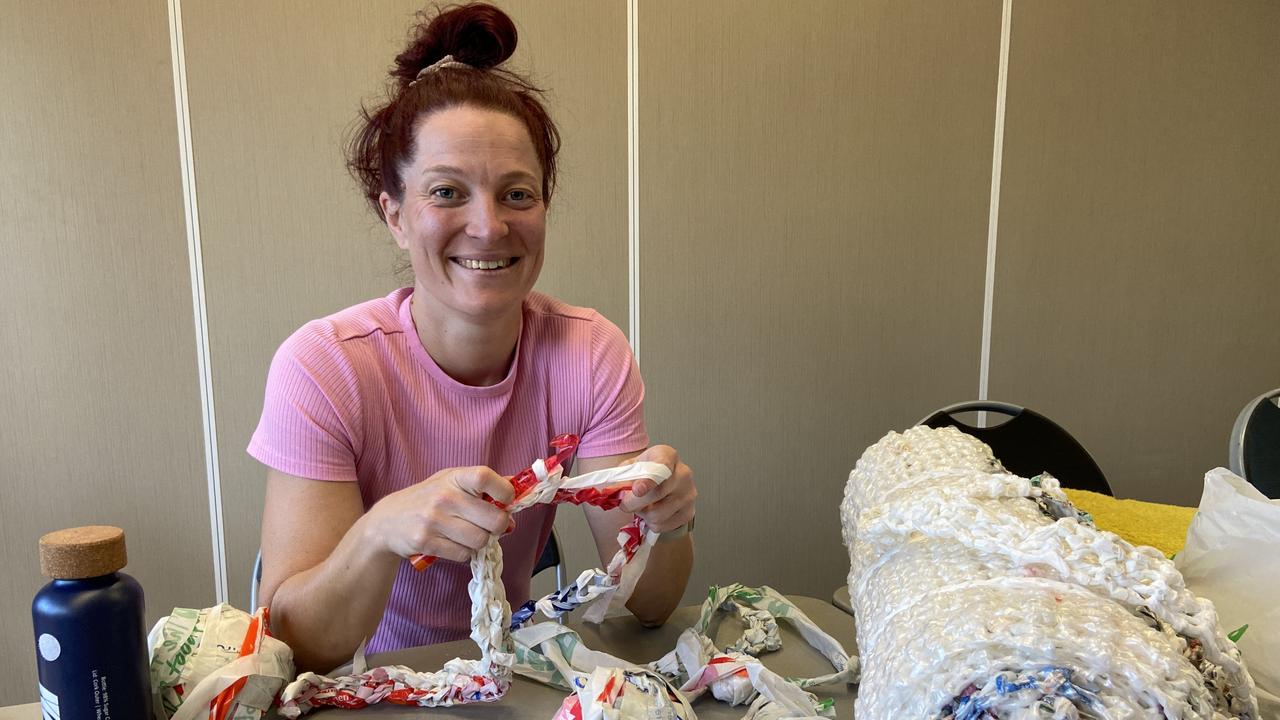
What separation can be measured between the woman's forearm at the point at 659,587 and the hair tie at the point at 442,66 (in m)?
0.77

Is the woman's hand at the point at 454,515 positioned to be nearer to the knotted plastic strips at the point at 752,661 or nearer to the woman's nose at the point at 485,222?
the knotted plastic strips at the point at 752,661

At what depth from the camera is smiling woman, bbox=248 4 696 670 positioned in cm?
98

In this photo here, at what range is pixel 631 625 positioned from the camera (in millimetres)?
1059

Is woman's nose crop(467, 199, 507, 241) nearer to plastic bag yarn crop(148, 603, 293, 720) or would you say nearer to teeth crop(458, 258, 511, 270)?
teeth crop(458, 258, 511, 270)

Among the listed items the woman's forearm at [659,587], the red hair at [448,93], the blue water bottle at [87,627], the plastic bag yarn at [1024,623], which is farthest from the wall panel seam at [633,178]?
the blue water bottle at [87,627]

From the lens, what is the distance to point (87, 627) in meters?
0.69

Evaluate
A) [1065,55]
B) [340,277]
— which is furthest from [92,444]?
[1065,55]

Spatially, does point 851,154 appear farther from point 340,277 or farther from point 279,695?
point 279,695

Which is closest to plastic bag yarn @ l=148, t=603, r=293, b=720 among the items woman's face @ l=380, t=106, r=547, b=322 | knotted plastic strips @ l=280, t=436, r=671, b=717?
knotted plastic strips @ l=280, t=436, r=671, b=717

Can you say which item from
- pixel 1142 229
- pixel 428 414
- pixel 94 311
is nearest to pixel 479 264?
pixel 428 414

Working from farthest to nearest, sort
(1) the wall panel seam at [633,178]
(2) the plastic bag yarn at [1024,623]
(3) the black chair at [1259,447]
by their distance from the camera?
(1) the wall panel seam at [633,178] → (3) the black chair at [1259,447] → (2) the plastic bag yarn at [1024,623]

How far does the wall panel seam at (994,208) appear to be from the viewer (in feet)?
7.74

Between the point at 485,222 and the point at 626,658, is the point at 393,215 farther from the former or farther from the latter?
the point at 626,658

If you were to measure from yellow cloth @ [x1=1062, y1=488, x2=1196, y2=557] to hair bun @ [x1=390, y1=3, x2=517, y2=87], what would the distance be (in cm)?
121
